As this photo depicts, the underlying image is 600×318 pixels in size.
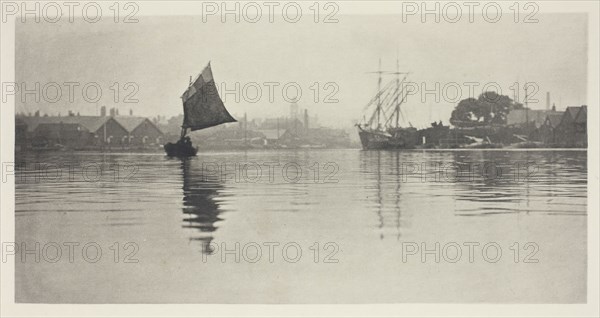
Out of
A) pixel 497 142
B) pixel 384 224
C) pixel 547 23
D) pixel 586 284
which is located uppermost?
pixel 547 23

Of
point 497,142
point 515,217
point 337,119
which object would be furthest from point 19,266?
point 497,142

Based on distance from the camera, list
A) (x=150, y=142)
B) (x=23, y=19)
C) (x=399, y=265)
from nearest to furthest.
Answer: (x=399, y=265) < (x=23, y=19) < (x=150, y=142)

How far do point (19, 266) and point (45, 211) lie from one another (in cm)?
43

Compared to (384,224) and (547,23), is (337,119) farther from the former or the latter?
(547,23)

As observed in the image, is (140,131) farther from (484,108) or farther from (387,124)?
(484,108)

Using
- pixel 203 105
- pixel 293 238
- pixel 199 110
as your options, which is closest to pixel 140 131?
pixel 199 110

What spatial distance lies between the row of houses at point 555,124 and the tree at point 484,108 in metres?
0.07

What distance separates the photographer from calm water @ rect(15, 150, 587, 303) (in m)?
4.61

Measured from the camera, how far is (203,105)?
496 cm

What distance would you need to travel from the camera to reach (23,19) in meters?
5.00

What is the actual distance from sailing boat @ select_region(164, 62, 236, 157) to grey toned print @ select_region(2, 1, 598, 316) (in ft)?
0.08

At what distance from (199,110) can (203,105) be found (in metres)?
0.33

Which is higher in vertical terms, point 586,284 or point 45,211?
point 45,211

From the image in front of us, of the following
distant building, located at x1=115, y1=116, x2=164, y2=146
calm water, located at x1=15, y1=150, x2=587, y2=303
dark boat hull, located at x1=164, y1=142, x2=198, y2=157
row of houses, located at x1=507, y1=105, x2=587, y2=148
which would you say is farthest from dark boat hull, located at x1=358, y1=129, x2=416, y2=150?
distant building, located at x1=115, y1=116, x2=164, y2=146
